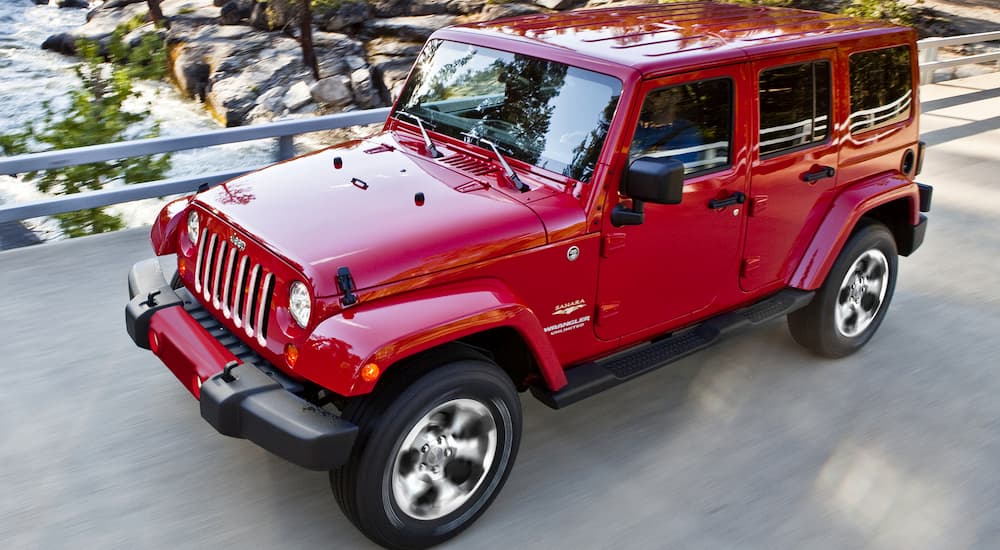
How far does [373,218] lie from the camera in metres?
3.58

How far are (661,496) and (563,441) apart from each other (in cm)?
57

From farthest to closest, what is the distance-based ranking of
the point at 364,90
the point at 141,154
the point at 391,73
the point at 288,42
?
the point at 288,42, the point at 391,73, the point at 364,90, the point at 141,154

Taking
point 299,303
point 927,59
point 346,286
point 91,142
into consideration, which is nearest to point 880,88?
point 346,286

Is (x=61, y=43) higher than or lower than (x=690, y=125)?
lower

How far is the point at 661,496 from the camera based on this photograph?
3.93 m

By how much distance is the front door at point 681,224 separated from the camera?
12.8ft

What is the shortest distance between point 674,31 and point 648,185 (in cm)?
125

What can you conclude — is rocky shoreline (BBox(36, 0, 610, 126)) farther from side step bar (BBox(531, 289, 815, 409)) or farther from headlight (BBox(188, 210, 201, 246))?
side step bar (BBox(531, 289, 815, 409))

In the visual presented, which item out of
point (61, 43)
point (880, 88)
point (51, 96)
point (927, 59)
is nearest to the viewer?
point (880, 88)

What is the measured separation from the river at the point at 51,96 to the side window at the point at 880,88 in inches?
322

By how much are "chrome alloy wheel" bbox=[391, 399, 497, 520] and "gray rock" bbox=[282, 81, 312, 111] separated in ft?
55.9

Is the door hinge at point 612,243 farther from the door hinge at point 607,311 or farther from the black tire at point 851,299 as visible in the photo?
the black tire at point 851,299

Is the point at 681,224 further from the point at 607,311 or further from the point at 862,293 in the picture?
the point at 862,293

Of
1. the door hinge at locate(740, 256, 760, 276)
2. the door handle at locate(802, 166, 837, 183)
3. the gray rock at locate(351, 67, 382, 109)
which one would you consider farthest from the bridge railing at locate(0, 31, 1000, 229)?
the gray rock at locate(351, 67, 382, 109)
